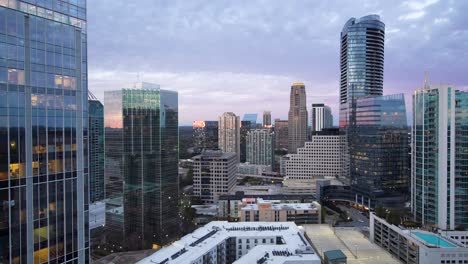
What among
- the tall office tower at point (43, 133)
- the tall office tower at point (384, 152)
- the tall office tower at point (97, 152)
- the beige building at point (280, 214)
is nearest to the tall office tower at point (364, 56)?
the tall office tower at point (384, 152)

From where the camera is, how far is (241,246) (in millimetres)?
43562

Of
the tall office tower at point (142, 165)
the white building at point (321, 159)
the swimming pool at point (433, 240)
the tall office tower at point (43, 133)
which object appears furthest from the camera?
the white building at point (321, 159)

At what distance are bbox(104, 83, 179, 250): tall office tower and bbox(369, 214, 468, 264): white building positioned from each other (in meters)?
33.8

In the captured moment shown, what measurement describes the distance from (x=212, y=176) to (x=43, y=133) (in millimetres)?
74300

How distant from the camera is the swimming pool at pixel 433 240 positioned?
131 feet

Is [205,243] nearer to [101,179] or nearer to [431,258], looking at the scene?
[431,258]

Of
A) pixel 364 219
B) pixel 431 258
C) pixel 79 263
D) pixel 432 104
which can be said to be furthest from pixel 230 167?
pixel 79 263

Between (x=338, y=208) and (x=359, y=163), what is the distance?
1216 centimetres

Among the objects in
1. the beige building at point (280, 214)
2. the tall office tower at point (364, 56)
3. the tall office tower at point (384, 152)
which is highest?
the tall office tower at point (364, 56)

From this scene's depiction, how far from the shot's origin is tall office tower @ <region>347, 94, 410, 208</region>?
81438 millimetres

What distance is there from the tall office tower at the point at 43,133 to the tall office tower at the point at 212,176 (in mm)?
69691

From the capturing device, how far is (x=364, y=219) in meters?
76.2

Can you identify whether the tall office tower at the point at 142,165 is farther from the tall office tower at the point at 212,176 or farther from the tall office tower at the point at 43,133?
the tall office tower at the point at 43,133

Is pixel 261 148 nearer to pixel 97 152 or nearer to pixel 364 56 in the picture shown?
pixel 364 56
